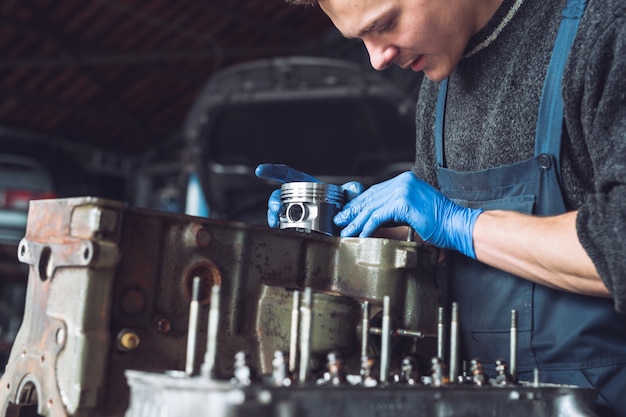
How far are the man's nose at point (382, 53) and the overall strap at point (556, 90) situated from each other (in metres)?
0.31

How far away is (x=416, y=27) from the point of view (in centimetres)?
143

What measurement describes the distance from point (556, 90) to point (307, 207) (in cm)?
51

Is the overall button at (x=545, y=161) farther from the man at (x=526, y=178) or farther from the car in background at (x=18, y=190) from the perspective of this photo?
the car in background at (x=18, y=190)

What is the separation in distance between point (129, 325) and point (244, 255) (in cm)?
23

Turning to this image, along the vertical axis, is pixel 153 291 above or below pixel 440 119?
below

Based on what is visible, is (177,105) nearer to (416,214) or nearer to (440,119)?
(440,119)

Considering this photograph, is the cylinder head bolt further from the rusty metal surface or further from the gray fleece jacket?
the gray fleece jacket

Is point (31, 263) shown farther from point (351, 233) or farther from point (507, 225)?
point (507, 225)

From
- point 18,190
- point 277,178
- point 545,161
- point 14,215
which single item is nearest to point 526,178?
point 545,161

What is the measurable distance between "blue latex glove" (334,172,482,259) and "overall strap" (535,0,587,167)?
6.9 inches

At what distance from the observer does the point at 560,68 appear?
1.32m

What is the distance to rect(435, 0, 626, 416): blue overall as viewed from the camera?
1.31 m

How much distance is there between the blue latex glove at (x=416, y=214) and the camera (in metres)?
1.38

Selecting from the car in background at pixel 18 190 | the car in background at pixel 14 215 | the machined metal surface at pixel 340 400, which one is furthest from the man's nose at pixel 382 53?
the car in background at pixel 14 215
